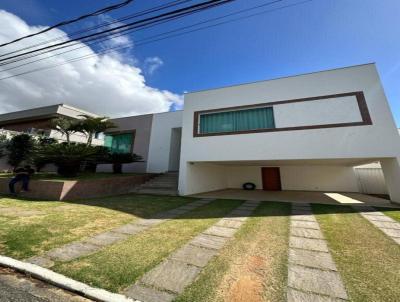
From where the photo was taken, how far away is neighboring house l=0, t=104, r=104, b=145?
52.5 ft

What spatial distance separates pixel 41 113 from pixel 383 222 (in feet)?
75.5

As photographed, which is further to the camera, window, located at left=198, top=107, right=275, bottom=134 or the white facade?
window, located at left=198, top=107, right=275, bottom=134

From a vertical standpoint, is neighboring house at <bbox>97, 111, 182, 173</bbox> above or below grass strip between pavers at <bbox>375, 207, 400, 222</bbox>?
above

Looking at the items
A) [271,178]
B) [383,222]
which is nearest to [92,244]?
[383,222]

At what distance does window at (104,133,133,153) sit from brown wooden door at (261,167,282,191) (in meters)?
11.5

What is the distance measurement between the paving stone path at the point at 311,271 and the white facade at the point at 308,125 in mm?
4691

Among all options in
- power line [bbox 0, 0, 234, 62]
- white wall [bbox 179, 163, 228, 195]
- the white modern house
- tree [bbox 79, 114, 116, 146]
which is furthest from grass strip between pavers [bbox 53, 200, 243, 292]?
tree [bbox 79, 114, 116, 146]

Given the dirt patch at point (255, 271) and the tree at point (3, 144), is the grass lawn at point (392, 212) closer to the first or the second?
→ the dirt patch at point (255, 271)

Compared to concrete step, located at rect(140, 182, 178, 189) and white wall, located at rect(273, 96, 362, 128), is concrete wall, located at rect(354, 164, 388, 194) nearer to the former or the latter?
white wall, located at rect(273, 96, 362, 128)

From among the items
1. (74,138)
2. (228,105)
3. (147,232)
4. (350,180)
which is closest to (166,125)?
(228,105)

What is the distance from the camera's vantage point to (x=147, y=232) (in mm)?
4520

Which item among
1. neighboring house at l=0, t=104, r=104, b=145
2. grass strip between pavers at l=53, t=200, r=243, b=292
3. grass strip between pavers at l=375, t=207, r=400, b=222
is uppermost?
neighboring house at l=0, t=104, r=104, b=145

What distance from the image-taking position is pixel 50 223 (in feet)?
15.9

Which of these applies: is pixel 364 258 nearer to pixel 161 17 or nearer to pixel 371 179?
pixel 161 17
